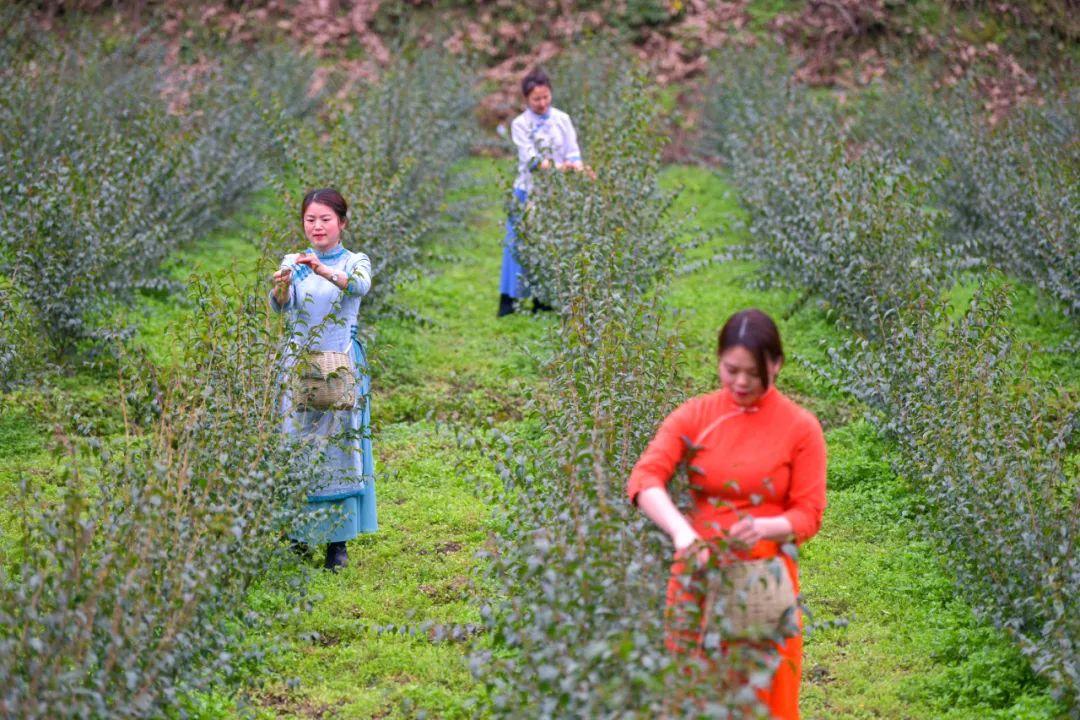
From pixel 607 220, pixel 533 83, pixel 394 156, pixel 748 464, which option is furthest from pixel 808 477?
pixel 394 156

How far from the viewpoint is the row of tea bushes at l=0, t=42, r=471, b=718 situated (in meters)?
3.72

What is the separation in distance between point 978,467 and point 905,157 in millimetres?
7386

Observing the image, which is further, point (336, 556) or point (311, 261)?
point (336, 556)

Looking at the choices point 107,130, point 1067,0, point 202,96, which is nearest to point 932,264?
point 107,130

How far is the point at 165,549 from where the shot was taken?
4.41m

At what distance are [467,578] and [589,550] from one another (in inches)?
85.6

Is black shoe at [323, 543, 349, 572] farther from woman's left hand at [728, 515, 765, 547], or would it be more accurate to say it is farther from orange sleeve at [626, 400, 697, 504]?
woman's left hand at [728, 515, 765, 547]

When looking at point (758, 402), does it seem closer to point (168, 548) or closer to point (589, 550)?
point (589, 550)

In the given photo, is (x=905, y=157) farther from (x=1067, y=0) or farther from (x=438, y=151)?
(x=1067, y=0)

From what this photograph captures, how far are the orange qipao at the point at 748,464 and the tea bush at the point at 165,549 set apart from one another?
56.6 inches

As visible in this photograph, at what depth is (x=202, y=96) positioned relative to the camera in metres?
13.0

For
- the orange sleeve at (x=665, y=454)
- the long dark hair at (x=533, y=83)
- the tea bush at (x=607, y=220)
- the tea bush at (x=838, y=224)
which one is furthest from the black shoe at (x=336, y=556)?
the long dark hair at (x=533, y=83)

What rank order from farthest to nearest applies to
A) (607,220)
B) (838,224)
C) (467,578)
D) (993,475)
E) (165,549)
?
(607,220) → (838,224) → (467,578) → (993,475) → (165,549)

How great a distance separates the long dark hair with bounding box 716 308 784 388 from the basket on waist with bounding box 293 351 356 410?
7.99 feet
